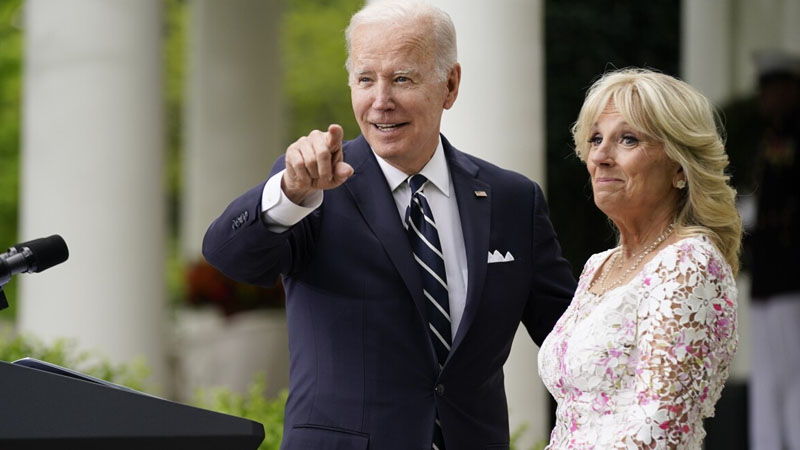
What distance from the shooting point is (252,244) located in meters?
3.79

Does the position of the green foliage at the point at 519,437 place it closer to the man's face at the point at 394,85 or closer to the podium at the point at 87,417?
the man's face at the point at 394,85

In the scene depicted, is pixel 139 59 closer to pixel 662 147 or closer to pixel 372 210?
pixel 372 210

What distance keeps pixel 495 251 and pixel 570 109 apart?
530cm

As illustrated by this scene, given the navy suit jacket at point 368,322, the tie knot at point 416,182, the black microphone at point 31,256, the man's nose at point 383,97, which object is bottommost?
the navy suit jacket at point 368,322

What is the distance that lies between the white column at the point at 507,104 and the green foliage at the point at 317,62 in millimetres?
26183

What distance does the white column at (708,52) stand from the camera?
34.5 ft

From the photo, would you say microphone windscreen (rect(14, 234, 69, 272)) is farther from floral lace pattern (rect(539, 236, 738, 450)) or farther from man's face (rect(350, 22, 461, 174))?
floral lace pattern (rect(539, 236, 738, 450))

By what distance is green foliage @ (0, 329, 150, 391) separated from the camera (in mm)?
7523

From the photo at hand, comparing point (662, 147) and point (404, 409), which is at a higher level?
point (662, 147)

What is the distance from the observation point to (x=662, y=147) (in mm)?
3549

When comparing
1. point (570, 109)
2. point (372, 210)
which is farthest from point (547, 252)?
point (570, 109)

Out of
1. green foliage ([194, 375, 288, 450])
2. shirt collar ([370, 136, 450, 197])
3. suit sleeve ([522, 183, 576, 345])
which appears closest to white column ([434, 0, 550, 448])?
green foliage ([194, 375, 288, 450])

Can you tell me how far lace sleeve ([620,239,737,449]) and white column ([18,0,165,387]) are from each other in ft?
20.8

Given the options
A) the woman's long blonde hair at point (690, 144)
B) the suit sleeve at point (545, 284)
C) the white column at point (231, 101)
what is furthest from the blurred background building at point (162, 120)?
the white column at point (231, 101)
